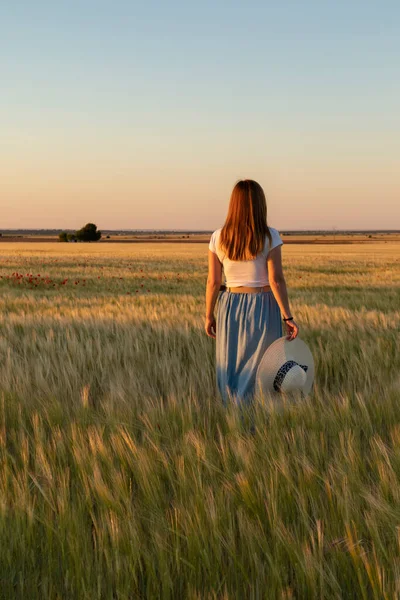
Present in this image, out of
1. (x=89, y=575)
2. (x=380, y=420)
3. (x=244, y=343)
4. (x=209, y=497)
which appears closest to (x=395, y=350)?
(x=244, y=343)

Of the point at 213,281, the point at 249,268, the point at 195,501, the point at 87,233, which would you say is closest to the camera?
the point at 195,501

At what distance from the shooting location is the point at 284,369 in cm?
399

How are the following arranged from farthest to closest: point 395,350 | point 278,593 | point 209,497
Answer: point 395,350, point 209,497, point 278,593

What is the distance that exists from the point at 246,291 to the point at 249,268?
169 millimetres

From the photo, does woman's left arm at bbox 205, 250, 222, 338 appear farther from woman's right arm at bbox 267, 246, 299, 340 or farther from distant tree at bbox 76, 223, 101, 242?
distant tree at bbox 76, 223, 101, 242

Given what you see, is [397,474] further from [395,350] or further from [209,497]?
[395,350]

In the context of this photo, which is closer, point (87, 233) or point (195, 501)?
point (195, 501)

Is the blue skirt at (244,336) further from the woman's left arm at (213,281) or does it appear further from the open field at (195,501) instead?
the open field at (195,501)

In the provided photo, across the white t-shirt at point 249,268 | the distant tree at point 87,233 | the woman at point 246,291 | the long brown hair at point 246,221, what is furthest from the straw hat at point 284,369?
the distant tree at point 87,233

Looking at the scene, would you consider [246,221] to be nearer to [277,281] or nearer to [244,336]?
[277,281]

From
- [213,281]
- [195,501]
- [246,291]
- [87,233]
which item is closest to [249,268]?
[246,291]

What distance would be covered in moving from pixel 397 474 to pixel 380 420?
768mm

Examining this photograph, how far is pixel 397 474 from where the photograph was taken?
254 centimetres

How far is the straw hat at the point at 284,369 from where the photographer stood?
156 inches
